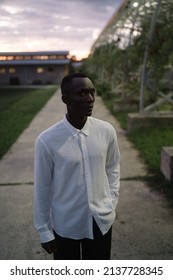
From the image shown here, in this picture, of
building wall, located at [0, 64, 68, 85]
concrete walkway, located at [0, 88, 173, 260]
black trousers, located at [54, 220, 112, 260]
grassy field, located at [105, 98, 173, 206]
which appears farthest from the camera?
building wall, located at [0, 64, 68, 85]

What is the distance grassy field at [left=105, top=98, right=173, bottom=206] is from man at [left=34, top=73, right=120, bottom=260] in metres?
2.53

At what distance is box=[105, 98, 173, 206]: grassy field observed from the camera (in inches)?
194

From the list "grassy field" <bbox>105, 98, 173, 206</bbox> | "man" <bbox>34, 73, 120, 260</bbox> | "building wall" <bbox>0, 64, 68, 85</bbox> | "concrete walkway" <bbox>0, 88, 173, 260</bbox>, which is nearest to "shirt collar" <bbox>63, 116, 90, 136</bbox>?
"man" <bbox>34, 73, 120, 260</bbox>

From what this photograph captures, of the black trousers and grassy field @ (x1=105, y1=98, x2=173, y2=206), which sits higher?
the black trousers

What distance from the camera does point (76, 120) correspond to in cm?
190

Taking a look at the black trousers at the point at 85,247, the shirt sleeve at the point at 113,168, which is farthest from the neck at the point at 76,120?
the black trousers at the point at 85,247

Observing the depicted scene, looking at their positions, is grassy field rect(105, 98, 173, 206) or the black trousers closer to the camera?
the black trousers

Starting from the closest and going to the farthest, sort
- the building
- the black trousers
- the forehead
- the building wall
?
the forehead
the black trousers
the building
the building wall

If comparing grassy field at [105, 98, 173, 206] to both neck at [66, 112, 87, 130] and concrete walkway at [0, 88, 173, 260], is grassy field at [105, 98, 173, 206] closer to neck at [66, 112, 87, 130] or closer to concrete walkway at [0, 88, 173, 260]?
concrete walkway at [0, 88, 173, 260]

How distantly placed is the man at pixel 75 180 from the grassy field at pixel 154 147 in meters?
2.53

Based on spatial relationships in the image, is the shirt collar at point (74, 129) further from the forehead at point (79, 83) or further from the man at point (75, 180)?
the forehead at point (79, 83)

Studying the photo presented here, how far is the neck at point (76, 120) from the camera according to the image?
74.7 inches

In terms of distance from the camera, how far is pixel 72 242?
2.07 metres
